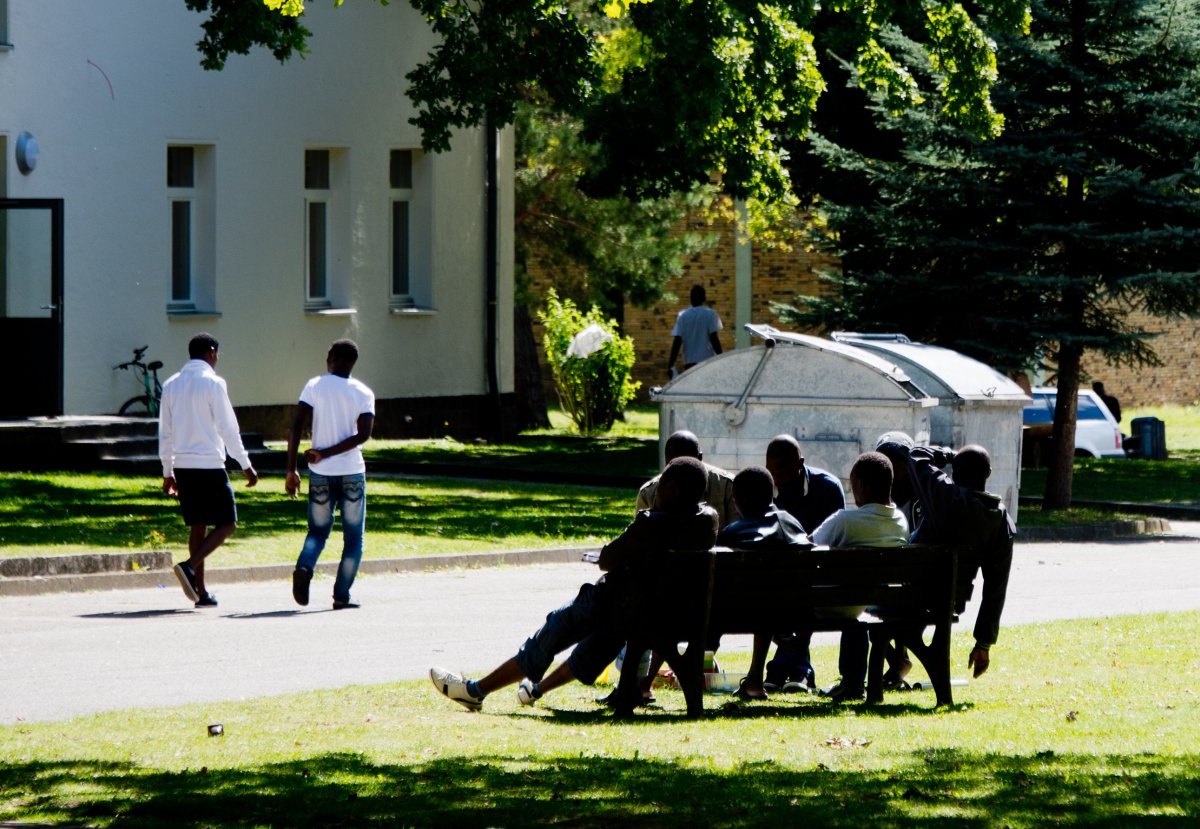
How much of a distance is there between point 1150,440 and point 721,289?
13.7m

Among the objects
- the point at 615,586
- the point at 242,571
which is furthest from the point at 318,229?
the point at 615,586

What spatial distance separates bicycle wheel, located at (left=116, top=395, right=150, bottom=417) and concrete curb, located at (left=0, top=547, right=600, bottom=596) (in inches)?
344

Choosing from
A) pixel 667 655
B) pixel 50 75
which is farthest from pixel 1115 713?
pixel 50 75

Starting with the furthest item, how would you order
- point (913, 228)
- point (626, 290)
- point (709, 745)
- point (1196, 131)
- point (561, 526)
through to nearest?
point (626, 290) < point (913, 228) < point (1196, 131) < point (561, 526) < point (709, 745)

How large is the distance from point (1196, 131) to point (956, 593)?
14061 mm

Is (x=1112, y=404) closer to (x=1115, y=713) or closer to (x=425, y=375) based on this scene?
(x=425, y=375)

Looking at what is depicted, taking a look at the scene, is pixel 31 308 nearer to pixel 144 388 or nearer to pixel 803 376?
pixel 144 388

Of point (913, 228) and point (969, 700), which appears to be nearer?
point (969, 700)

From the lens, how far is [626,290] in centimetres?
3441

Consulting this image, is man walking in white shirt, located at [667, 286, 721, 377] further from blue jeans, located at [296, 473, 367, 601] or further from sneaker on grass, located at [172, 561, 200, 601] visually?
sneaker on grass, located at [172, 561, 200, 601]

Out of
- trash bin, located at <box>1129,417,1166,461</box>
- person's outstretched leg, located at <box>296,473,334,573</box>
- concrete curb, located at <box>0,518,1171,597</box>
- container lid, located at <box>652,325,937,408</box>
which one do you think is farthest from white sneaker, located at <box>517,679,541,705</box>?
trash bin, located at <box>1129,417,1166,461</box>

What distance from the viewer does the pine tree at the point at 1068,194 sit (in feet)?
75.8

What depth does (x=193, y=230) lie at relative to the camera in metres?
27.2

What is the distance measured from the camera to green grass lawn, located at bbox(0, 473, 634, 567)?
1719cm
